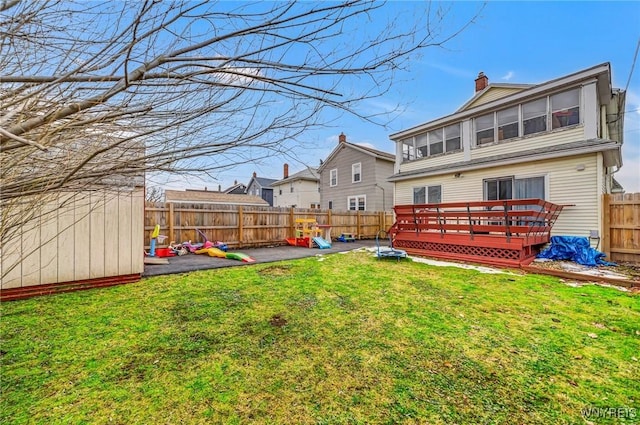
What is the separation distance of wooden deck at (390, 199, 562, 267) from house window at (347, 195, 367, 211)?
8.90 meters

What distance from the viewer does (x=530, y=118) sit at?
9547 mm

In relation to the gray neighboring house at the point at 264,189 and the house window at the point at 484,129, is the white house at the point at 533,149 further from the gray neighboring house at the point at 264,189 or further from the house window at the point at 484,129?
the gray neighboring house at the point at 264,189

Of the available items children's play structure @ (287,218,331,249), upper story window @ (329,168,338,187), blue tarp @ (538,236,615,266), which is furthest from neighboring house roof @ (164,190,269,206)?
blue tarp @ (538,236,615,266)

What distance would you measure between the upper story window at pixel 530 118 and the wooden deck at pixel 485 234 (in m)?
2.85

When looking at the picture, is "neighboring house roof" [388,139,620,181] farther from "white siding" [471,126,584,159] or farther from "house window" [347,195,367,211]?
"house window" [347,195,367,211]

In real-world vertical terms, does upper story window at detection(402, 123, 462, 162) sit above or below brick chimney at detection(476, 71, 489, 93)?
below

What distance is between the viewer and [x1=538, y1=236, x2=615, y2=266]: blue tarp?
7.13 m

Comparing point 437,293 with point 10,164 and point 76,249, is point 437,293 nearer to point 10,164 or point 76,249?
point 10,164

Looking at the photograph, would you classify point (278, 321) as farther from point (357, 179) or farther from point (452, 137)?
point (357, 179)

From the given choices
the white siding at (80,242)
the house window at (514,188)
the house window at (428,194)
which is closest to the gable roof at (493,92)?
the house window at (428,194)

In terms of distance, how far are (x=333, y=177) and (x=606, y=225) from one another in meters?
15.8

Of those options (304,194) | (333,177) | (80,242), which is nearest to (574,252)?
(80,242)

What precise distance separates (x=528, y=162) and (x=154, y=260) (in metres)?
12.0

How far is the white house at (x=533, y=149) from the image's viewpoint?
7.98 m
